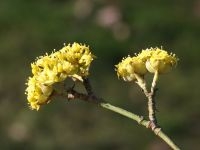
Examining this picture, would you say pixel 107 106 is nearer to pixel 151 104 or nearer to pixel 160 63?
pixel 151 104

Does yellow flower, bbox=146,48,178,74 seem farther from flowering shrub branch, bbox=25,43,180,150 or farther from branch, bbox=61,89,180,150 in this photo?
branch, bbox=61,89,180,150

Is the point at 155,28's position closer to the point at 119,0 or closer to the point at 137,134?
the point at 119,0

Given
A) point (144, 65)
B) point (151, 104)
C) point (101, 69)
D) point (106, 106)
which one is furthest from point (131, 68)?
point (101, 69)

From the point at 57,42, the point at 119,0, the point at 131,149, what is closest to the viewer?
the point at 131,149

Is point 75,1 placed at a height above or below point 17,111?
above

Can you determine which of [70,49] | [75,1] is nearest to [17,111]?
[75,1]

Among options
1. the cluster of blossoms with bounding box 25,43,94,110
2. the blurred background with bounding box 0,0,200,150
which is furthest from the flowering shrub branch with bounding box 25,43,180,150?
the blurred background with bounding box 0,0,200,150

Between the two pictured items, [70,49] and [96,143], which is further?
[96,143]

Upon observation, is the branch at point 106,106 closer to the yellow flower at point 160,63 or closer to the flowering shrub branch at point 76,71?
the flowering shrub branch at point 76,71
